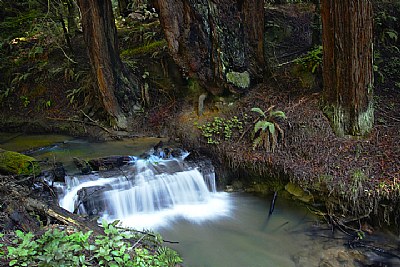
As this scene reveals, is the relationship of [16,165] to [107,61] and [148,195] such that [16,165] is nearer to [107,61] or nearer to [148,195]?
[148,195]

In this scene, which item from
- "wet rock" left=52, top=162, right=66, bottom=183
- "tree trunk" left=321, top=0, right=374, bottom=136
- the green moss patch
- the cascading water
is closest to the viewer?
"tree trunk" left=321, top=0, right=374, bottom=136

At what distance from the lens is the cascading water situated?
6711mm

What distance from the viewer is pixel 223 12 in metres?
8.80

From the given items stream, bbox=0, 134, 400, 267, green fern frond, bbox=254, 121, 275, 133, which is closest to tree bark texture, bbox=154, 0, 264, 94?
green fern frond, bbox=254, 121, 275, 133

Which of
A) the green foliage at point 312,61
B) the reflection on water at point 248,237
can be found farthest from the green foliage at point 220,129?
the green foliage at point 312,61

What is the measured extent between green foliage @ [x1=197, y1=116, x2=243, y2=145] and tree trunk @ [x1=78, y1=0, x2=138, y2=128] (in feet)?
9.93

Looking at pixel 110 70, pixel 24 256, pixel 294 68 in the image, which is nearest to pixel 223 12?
pixel 294 68

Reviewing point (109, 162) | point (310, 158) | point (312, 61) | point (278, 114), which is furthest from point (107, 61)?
point (310, 158)

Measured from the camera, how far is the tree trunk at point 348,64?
652 centimetres

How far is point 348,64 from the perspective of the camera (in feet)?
22.1

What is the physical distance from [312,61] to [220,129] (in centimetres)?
298

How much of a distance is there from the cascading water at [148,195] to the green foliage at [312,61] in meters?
3.64

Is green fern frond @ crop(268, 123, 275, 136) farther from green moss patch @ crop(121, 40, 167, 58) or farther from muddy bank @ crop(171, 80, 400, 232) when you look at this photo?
green moss patch @ crop(121, 40, 167, 58)

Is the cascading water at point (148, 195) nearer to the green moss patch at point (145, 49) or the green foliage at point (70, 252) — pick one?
the green foliage at point (70, 252)
